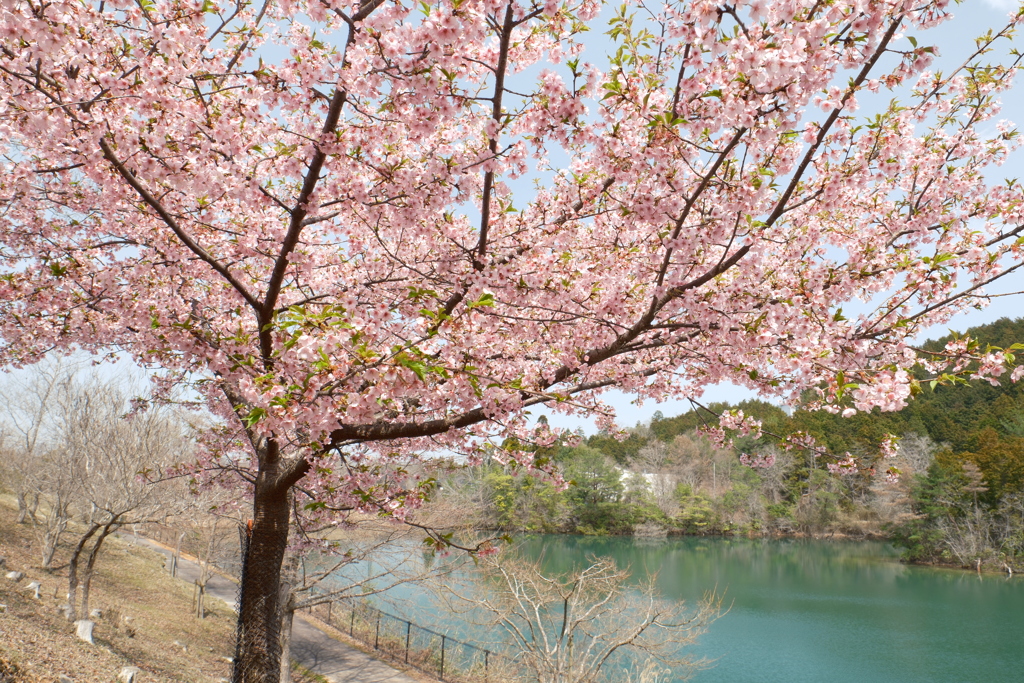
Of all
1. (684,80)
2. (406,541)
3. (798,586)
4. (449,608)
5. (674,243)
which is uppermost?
Answer: (684,80)

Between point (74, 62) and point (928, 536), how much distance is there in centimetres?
3786

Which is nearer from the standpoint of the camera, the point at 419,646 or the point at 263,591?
the point at 263,591

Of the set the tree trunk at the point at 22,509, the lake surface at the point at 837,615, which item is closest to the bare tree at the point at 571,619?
the lake surface at the point at 837,615

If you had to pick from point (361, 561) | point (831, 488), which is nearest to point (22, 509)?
point (361, 561)

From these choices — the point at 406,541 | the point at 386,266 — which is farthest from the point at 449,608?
the point at 386,266

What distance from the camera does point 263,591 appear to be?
425 centimetres

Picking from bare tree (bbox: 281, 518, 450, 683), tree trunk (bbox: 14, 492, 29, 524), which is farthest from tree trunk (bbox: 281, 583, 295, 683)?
tree trunk (bbox: 14, 492, 29, 524)

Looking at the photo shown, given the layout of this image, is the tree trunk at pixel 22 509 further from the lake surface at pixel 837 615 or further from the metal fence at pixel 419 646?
the lake surface at pixel 837 615

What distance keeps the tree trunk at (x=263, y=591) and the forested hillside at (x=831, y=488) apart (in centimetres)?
1316

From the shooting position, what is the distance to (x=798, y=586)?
24359 mm

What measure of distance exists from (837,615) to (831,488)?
25.4 meters

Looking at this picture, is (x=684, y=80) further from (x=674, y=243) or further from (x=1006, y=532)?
(x=1006, y=532)

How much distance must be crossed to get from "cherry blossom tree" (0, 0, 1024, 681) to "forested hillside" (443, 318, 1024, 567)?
14.1 meters

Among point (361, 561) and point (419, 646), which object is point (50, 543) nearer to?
point (361, 561)
